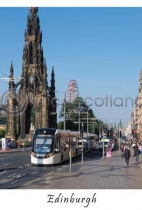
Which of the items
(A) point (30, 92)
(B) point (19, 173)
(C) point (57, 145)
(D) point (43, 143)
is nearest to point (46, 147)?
(D) point (43, 143)

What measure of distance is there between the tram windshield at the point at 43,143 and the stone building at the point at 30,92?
75.2 m

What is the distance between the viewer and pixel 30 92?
119 metres

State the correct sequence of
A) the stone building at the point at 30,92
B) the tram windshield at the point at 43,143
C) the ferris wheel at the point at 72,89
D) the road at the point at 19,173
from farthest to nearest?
the ferris wheel at the point at 72,89
the stone building at the point at 30,92
the tram windshield at the point at 43,143
the road at the point at 19,173

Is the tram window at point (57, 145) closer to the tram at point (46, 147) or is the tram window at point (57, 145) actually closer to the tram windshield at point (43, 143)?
the tram at point (46, 147)

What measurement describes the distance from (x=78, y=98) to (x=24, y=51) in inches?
1152

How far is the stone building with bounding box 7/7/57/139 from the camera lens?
377 feet

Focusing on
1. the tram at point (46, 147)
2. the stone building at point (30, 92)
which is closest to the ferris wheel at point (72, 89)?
the stone building at point (30, 92)

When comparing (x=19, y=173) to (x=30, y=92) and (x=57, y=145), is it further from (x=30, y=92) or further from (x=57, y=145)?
(x=30, y=92)

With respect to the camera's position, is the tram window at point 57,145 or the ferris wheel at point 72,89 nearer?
the tram window at point 57,145

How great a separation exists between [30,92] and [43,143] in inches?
3267

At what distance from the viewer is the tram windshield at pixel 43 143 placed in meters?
36.1

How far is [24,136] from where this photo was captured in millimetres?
110625
